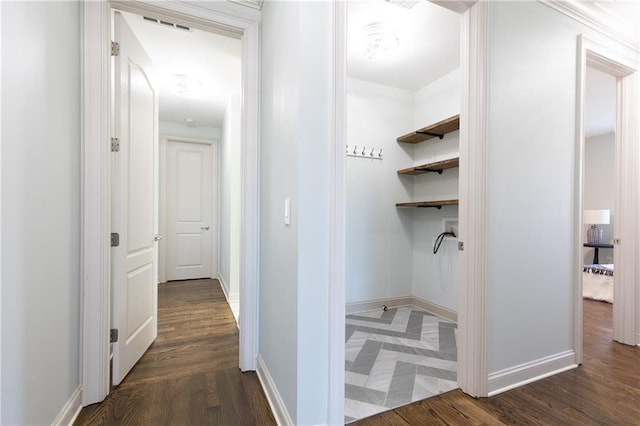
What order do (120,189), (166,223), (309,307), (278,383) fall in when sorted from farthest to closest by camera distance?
(166,223), (120,189), (278,383), (309,307)

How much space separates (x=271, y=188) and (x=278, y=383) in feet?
3.47

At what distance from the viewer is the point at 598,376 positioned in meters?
1.89

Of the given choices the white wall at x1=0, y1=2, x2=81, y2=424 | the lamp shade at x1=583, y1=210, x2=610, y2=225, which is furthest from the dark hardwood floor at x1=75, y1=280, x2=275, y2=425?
the lamp shade at x1=583, y1=210, x2=610, y2=225

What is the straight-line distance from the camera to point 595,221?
15.7 ft

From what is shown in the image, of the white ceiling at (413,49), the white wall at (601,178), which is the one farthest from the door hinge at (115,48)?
the white wall at (601,178)

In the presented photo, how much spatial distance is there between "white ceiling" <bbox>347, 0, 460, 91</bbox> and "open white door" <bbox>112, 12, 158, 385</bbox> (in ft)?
5.30

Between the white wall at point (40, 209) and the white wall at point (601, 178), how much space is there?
24.7 feet

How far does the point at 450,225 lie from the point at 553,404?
65.2 inches

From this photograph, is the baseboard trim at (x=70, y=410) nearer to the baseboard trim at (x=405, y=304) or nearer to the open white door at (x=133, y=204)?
the open white door at (x=133, y=204)

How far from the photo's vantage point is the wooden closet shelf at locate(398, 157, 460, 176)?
104 inches

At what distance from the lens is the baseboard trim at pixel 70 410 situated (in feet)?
4.43

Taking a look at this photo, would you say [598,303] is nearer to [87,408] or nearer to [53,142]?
[87,408]

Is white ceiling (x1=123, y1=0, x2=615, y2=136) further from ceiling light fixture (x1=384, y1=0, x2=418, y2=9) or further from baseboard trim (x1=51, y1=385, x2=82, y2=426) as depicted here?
baseboard trim (x1=51, y1=385, x2=82, y2=426)

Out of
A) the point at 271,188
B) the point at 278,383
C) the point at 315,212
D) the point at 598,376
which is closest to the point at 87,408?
the point at 278,383
